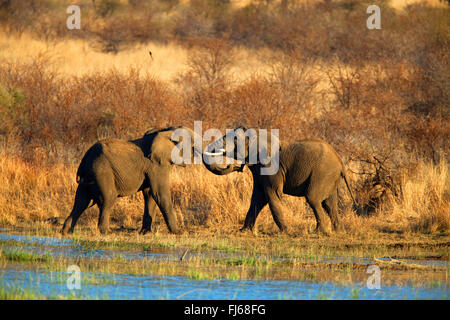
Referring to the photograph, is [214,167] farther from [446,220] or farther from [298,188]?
[446,220]

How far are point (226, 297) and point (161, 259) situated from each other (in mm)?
2319

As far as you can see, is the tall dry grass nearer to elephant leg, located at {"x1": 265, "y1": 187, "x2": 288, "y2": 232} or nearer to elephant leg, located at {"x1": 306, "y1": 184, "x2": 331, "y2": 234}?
elephant leg, located at {"x1": 306, "y1": 184, "x2": 331, "y2": 234}

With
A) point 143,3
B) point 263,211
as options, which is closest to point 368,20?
point 143,3

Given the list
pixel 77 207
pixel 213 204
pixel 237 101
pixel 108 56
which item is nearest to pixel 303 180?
pixel 213 204

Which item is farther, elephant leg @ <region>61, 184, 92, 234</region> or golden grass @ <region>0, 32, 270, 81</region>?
golden grass @ <region>0, 32, 270, 81</region>

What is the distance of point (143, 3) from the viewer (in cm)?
4572

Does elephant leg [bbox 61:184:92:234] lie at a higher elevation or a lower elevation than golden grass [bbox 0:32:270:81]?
lower

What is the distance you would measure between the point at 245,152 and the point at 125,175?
205cm

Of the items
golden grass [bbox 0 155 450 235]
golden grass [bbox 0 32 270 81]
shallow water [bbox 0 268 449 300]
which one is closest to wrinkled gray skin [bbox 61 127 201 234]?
golden grass [bbox 0 155 450 235]

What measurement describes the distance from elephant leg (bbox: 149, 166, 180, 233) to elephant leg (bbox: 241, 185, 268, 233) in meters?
1.22

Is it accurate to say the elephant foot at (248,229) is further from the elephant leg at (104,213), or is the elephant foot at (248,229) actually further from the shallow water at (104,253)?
the elephant leg at (104,213)

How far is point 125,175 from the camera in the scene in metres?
12.1

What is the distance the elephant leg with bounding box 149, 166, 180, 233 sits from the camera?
12.2m

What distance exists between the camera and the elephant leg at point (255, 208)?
12.5m
